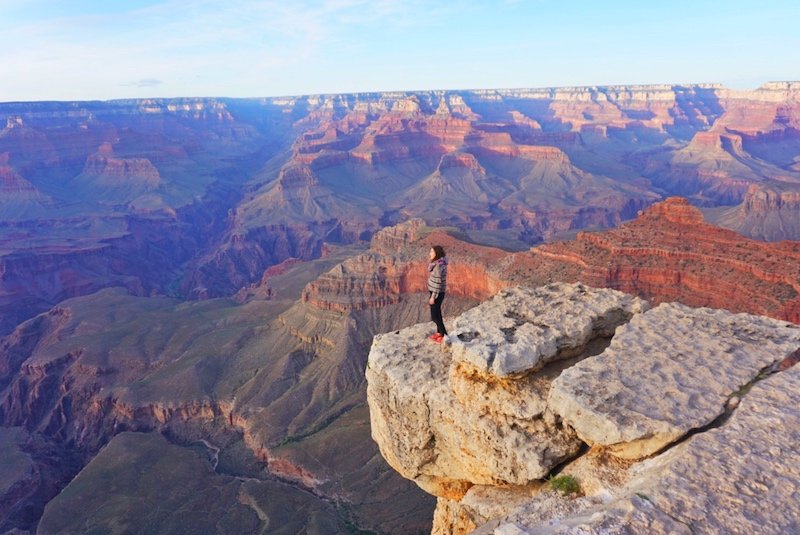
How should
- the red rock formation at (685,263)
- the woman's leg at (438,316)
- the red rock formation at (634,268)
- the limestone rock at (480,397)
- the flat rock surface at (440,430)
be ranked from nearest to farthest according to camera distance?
the flat rock surface at (440,430) < the limestone rock at (480,397) < the woman's leg at (438,316) < the red rock formation at (685,263) < the red rock formation at (634,268)

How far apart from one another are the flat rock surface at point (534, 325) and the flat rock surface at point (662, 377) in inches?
40.7

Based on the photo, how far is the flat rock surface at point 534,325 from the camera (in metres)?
13.4

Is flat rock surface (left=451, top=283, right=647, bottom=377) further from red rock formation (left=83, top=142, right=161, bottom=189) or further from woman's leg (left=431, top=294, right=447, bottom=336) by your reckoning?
red rock formation (left=83, top=142, right=161, bottom=189)

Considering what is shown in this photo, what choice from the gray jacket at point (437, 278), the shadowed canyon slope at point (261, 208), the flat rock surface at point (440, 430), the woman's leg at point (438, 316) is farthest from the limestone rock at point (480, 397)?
the shadowed canyon slope at point (261, 208)

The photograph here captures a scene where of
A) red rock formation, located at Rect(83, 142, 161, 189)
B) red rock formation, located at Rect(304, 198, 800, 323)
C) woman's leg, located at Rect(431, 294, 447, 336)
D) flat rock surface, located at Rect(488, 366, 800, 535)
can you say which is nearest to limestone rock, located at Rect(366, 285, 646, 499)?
woman's leg, located at Rect(431, 294, 447, 336)

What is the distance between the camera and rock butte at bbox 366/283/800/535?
9.27m

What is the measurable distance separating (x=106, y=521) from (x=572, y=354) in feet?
135

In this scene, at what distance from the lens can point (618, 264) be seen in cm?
5438

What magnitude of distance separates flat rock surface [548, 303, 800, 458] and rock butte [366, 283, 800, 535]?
3 cm

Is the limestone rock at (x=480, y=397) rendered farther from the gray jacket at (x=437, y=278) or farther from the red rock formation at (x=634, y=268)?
the red rock formation at (x=634, y=268)

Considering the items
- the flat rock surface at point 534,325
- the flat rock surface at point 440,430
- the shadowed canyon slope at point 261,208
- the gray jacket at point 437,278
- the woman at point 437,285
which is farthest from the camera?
the shadowed canyon slope at point 261,208

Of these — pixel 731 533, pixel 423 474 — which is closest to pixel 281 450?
pixel 423 474

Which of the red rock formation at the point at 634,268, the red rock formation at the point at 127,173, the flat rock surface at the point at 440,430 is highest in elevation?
the flat rock surface at the point at 440,430

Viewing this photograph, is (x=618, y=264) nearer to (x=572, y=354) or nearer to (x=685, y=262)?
(x=685, y=262)
